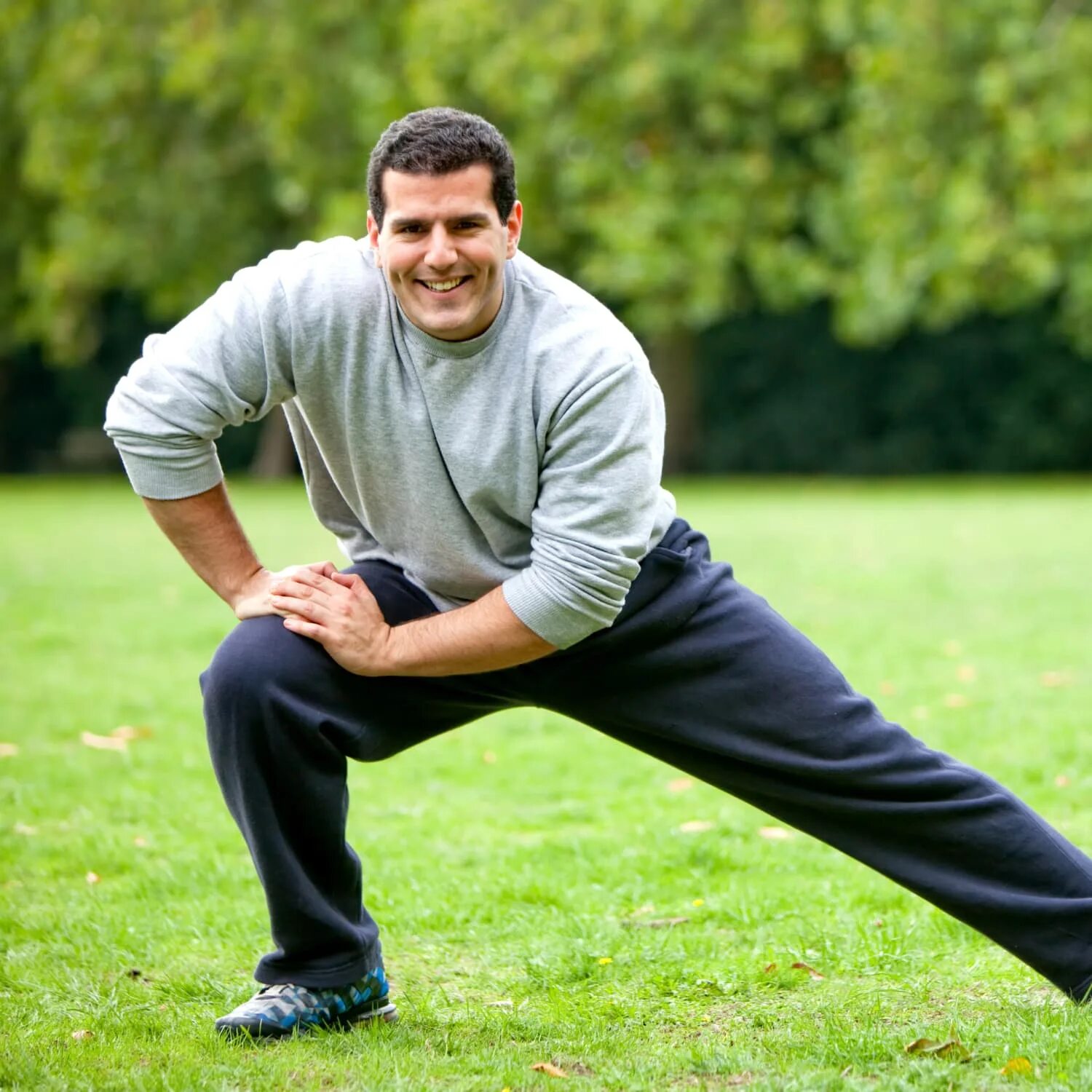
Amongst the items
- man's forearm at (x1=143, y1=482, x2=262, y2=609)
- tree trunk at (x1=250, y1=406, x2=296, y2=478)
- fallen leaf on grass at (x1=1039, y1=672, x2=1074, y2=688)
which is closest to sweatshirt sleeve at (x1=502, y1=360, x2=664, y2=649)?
man's forearm at (x1=143, y1=482, x2=262, y2=609)

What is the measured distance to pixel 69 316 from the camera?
26.0 metres

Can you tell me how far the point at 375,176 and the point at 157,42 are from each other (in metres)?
22.4

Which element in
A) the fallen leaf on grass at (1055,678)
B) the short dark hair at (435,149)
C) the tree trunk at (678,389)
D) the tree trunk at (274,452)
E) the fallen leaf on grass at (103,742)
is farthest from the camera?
the tree trunk at (274,452)

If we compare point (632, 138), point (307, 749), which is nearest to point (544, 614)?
point (307, 749)

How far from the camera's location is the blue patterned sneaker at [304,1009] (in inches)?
141

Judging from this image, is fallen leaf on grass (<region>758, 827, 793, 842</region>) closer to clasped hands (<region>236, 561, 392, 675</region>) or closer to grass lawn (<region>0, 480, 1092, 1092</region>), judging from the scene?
grass lawn (<region>0, 480, 1092, 1092</region>)

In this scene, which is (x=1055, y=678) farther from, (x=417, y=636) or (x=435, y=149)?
(x=435, y=149)

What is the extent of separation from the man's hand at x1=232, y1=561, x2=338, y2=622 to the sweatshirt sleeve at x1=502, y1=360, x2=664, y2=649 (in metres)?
0.42

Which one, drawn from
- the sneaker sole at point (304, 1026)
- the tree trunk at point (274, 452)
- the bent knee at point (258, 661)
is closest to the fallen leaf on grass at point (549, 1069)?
the sneaker sole at point (304, 1026)

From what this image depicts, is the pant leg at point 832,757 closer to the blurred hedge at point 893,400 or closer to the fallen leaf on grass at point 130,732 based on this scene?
the fallen leaf on grass at point 130,732

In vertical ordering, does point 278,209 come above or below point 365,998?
above

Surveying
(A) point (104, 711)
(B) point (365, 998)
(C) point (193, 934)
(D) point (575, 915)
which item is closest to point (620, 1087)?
(B) point (365, 998)

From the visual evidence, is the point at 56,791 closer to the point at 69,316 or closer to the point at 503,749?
the point at 503,749

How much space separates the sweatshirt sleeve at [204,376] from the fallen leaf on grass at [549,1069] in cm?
140
